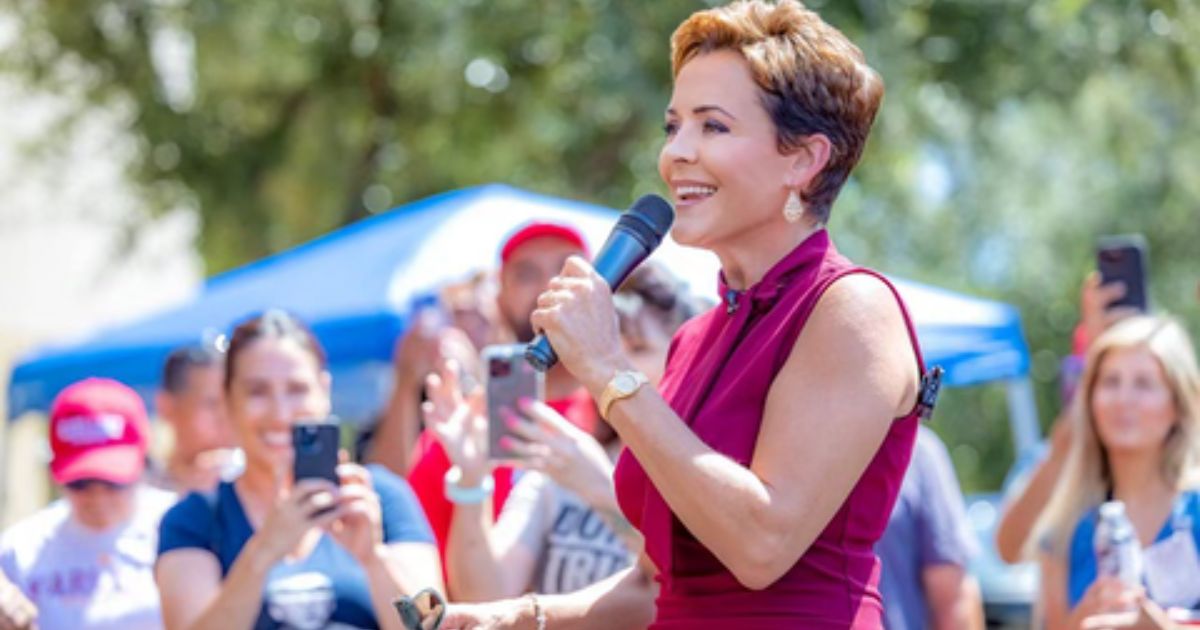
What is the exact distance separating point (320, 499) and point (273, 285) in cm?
588

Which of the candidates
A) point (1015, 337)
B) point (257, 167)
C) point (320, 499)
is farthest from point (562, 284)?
point (257, 167)

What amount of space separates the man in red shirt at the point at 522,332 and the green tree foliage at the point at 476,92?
17.9 feet

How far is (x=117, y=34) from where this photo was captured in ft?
47.0

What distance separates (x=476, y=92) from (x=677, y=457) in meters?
11.2

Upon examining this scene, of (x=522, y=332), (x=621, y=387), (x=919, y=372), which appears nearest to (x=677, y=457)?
(x=621, y=387)

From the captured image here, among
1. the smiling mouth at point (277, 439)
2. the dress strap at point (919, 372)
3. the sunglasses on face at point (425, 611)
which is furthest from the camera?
the smiling mouth at point (277, 439)

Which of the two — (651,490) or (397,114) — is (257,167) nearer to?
(397,114)

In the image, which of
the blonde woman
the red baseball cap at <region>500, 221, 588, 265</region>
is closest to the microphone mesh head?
the blonde woman

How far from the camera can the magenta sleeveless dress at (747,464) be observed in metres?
2.89

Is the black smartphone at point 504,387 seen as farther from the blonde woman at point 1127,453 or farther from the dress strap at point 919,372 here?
the dress strap at point 919,372

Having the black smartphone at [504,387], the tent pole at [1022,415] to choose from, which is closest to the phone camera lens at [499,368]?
the black smartphone at [504,387]

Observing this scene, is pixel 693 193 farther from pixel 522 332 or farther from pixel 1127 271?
pixel 1127 271

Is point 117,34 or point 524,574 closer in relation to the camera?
point 524,574

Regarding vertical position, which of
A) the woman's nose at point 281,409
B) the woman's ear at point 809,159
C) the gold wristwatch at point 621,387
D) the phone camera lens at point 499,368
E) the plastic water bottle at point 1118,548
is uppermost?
the phone camera lens at point 499,368
